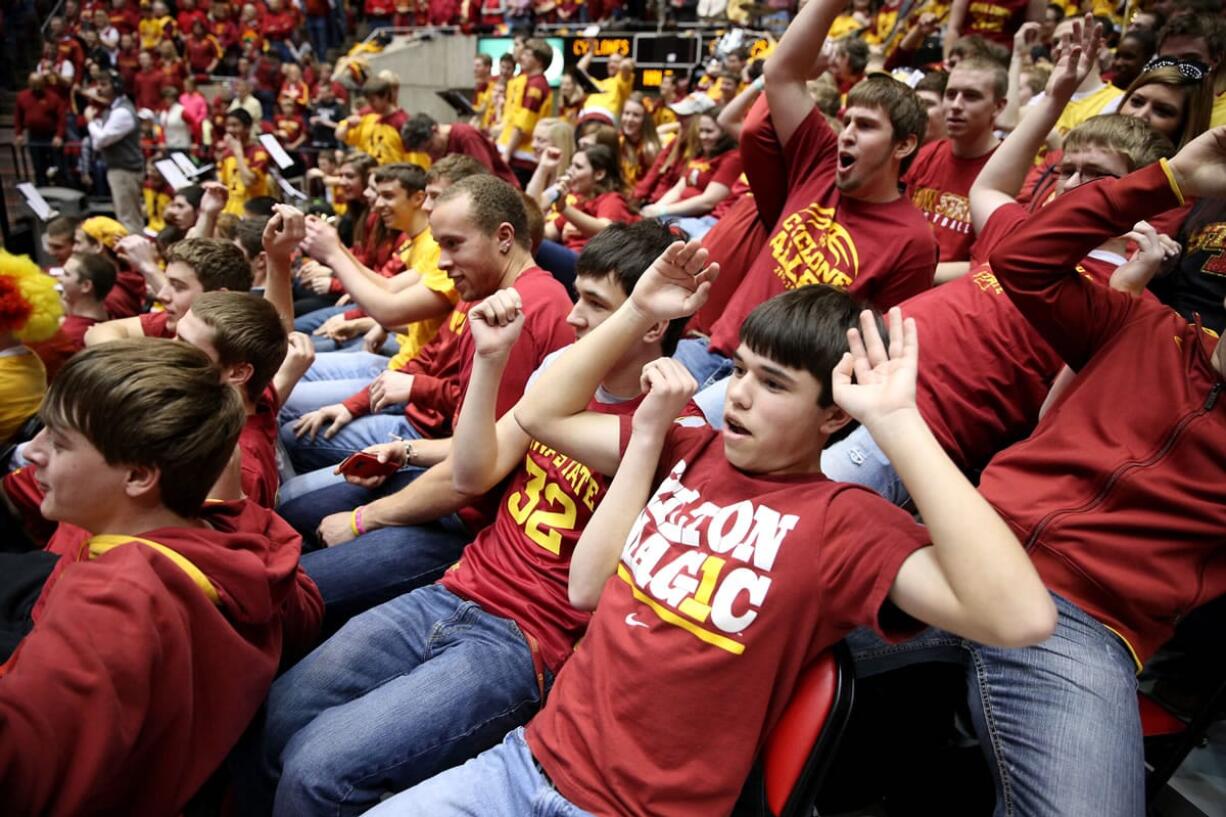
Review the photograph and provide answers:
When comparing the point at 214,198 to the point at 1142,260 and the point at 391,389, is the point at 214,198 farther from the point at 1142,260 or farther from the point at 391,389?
the point at 1142,260

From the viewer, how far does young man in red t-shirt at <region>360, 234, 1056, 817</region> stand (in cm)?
121

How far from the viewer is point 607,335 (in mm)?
1729

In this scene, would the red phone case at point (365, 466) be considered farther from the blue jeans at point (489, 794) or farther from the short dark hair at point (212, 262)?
the blue jeans at point (489, 794)

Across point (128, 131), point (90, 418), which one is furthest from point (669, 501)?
point (128, 131)

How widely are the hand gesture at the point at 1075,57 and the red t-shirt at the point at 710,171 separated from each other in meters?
2.47

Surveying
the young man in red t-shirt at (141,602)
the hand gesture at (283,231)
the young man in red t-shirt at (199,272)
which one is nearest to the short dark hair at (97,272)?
the young man in red t-shirt at (199,272)

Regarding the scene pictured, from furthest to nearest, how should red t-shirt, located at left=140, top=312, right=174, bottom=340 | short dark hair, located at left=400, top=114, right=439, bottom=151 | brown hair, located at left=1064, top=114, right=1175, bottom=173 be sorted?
short dark hair, located at left=400, top=114, right=439, bottom=151
red t-shirt, located at left=140, top=312, right=174, bottom=340
brown hair, located at left=1064, top=114, right=1175, bottom=173

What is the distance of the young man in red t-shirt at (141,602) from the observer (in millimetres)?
1168

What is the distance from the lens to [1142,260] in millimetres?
1856

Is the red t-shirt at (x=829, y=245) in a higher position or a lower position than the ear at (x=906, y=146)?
lower

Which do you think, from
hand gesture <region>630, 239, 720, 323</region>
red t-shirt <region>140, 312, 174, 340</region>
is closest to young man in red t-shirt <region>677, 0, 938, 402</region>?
hand gesture <region>630, 239, 720, 323</region>

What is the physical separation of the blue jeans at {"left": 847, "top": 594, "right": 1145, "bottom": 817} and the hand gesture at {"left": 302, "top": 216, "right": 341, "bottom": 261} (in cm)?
244

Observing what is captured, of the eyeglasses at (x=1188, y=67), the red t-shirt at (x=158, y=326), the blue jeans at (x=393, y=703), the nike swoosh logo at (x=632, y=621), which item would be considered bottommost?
the blue jeans at (x=393, y=703)

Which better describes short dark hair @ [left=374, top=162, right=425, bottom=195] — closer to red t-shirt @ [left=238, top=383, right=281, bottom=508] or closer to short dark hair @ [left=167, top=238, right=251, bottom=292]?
short dark hair @ [left=167, top=238, right=251, bottom=292]
